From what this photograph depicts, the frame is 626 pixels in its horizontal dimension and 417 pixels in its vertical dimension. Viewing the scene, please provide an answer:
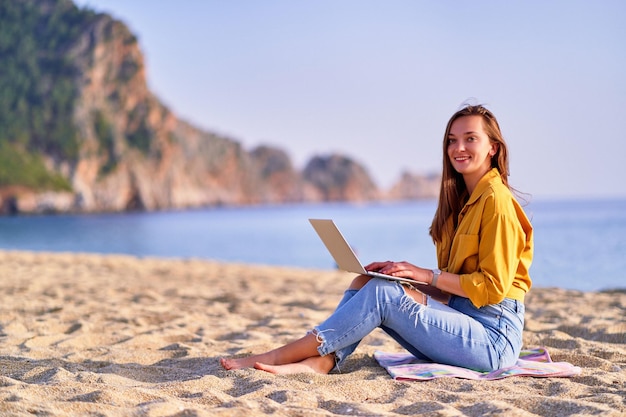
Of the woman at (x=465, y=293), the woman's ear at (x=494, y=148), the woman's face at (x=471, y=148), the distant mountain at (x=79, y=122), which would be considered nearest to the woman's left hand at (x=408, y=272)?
the woman at (x=465, y=293)

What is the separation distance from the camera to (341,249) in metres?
3.51

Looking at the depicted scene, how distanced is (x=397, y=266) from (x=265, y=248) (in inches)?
1008

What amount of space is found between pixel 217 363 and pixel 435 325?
4.53ft

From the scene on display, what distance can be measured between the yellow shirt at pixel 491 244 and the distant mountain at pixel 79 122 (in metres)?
72.8

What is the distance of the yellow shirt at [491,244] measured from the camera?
10.5 ft

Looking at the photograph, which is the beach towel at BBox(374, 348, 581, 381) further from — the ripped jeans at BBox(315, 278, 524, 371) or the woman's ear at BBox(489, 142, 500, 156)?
the woman's ear at BBox(489, 142, 500, 156)

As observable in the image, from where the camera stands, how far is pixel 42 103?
7881cm

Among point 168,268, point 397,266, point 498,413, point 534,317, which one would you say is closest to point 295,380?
point 397,266

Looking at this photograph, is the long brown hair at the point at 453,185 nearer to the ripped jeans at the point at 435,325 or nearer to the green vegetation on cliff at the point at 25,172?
the ripped jeans at the point at 435,325

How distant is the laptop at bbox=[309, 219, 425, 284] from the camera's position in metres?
3.37

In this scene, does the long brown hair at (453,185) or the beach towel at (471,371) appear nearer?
the beach towel at (471,371)

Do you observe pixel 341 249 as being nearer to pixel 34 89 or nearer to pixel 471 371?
pixel 471 371

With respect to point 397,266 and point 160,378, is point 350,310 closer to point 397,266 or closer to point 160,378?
point 397,266

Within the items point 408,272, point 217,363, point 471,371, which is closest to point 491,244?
point 408,272
